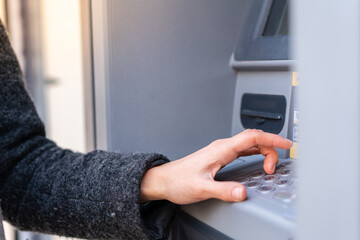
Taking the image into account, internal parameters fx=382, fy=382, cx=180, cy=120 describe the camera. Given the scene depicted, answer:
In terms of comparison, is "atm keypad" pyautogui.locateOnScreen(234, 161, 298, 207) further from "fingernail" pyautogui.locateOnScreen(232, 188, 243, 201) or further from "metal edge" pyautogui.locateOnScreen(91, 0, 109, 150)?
"metal edge" pyautogui.locateOnScreen(91, 0, 109, 150)

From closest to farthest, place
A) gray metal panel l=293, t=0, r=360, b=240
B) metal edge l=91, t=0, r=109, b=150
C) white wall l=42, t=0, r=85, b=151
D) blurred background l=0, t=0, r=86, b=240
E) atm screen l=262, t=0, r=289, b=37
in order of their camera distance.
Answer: gray metal panel l=293, t=0, r=360, b=240, metal edge l=91, t=0, r=109, b=150, atm screen l=262, t=0, r=289, b=37, blurred background l=0, t=0, r=86, b=240, white wall l=42, t=0, r=85, b=151

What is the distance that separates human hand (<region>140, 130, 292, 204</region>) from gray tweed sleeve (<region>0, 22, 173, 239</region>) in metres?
0.05

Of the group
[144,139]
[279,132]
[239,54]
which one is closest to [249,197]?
[279,132]

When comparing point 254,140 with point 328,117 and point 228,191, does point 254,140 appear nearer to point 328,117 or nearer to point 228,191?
point 228,191

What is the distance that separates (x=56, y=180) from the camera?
931 mm

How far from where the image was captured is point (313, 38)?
35 cm

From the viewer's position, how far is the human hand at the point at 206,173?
27.7 inches

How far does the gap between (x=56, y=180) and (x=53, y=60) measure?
2601 millimetres

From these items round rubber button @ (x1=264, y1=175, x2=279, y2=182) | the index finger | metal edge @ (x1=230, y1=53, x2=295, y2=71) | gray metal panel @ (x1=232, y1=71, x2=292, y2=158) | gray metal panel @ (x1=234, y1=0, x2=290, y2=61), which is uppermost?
gray metal panel @ (x1=234, y1=0, x2=290, y2=61)

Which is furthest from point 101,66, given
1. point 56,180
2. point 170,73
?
point 56,180

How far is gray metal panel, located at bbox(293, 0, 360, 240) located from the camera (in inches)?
12.8

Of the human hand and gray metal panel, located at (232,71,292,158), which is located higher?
gray metal panel, located at (232,71,292,158)

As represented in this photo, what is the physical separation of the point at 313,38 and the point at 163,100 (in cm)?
82

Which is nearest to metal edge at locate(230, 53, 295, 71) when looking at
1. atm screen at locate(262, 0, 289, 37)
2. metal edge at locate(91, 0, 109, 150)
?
atm screen at locate(262, 0, 289, 37)
